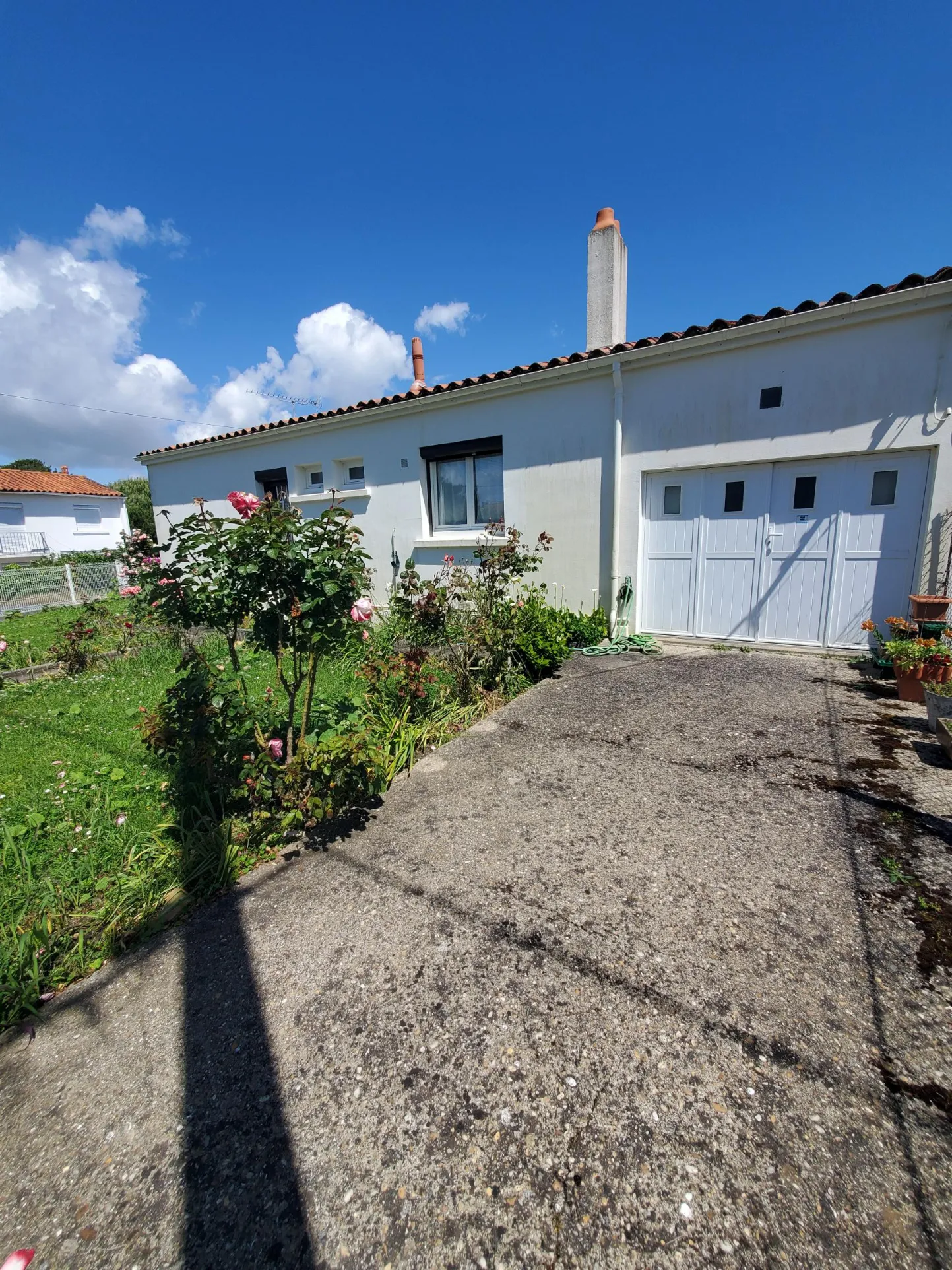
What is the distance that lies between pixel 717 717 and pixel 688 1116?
3.16 metres

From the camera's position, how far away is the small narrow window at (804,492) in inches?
223

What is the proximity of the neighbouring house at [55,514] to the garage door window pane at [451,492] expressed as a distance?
27.7m

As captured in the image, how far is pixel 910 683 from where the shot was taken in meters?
4.38

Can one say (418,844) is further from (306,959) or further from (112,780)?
(112,780)

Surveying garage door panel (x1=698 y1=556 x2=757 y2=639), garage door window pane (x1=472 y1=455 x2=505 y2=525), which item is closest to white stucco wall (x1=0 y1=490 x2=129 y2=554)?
garage door window pane (x1=472 y1=455 x2=505 y2=525)

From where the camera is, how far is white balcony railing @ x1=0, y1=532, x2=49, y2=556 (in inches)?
1097

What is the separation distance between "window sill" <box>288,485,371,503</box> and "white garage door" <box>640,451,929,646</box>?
185 inches

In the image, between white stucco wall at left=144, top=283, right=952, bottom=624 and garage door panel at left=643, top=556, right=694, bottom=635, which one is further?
garage door panel at left=643, top=556, right=694, bottom=635

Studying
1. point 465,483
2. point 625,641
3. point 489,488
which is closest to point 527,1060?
point 625,641

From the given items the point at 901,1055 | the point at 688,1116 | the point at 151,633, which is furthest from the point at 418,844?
the point at 151,633

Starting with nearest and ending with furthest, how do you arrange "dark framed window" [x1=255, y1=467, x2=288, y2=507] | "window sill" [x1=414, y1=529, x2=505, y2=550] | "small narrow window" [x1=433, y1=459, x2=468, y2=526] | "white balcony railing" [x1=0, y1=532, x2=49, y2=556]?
"window sill" [x1=414, y1=529, x2=505, y2=550] → "small narrow window" [x1=433, y1=459, x2=468, y2=526] → "dark framed window" [x1=255, y1=467, x2=288, y2=507] → "white balcony railing" [x1=0, y1=532, x2=49, y2=556]

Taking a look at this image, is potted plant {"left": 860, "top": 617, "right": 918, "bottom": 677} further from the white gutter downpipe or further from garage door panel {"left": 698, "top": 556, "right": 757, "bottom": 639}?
the white gutter downpipe

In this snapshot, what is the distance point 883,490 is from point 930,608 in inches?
54.2

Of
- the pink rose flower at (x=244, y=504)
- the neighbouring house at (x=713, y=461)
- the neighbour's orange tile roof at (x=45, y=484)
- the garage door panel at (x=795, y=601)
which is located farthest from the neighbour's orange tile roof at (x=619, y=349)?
the neighbour's orange tile roof at (x=45, y=484)
